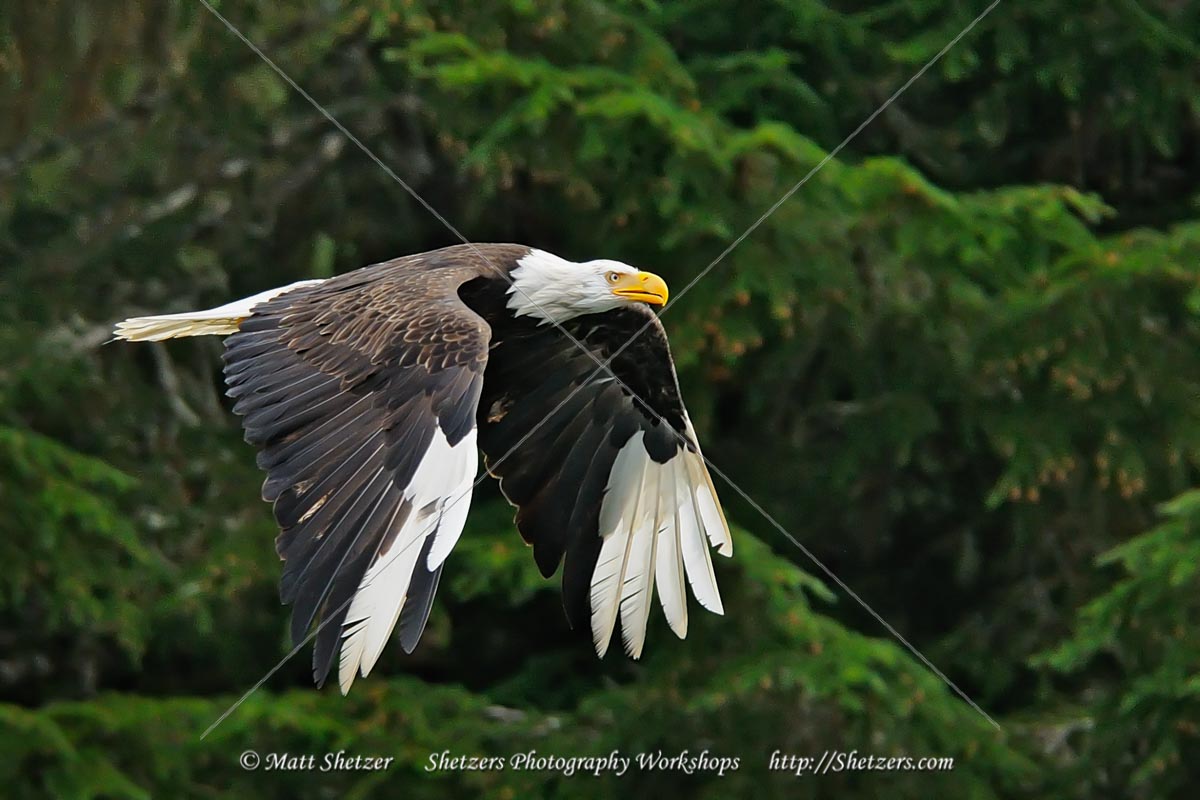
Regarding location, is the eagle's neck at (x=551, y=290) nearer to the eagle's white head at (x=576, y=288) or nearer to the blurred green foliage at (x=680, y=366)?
the eagle's white head at (x=576, y=288)

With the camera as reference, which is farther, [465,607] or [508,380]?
[465,607]

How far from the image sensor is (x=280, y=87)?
9445 millimetres

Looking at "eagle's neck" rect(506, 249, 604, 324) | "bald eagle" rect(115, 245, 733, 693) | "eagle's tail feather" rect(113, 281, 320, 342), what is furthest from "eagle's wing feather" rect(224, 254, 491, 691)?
"eagle's neck" rect(506, 249, 604, 324)

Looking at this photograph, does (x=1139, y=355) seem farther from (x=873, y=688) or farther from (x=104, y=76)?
(x=104, y=76)

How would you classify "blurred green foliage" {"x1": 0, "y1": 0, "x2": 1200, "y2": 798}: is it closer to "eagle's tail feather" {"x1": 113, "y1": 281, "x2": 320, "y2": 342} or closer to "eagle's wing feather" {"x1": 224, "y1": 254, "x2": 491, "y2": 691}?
"eagle's tail feather" {"x1": 113, "y1": 281, "x2": 320, "y2": 342}

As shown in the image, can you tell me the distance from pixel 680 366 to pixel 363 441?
12.2 ft

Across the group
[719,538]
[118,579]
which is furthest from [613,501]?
[118,579]

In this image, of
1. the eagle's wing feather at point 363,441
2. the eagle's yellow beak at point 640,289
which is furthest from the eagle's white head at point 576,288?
the eagle's wing feather at point 363,441

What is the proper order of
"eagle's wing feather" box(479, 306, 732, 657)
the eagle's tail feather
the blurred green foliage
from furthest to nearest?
the blurred green foliage < "eagle's wing feather" box(479, 306, 732, 657) < the eagle's tail feather

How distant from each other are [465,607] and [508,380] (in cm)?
374

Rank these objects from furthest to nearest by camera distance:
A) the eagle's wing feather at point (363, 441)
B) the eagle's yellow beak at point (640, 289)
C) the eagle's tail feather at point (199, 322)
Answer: the eagle's yellow beak at point (640, 289)
the eagle's tail feather at point (199, 322)
the eagle's wing feather at point (363, 441)

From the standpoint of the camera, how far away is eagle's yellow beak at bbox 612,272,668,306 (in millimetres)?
6500

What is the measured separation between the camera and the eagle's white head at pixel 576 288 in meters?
6.52

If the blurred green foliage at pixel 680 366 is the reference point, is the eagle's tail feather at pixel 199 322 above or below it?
above
